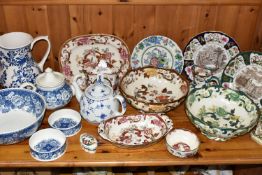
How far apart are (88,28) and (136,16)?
7.3 inches

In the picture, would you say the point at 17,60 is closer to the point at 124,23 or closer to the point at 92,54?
the point at 92,54

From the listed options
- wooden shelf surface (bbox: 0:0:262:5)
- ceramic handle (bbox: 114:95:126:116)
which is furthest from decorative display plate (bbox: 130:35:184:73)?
ceramic handle (bbox: 114:95:126:116)

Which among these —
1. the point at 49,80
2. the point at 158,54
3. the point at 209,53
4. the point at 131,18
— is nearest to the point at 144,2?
the point at 131,18

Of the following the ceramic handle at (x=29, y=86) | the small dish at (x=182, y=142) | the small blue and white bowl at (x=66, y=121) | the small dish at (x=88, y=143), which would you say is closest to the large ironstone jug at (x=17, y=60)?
the ceramic handle at (x=29, y=86)

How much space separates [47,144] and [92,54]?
0.40 metres

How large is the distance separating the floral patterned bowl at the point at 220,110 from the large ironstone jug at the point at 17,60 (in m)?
0.55

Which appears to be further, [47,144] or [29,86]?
[29,86]

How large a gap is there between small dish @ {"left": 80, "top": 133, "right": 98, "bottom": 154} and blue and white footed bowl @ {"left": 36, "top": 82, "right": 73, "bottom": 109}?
0.55 feet

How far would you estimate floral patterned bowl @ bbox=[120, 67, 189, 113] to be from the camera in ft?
4.07

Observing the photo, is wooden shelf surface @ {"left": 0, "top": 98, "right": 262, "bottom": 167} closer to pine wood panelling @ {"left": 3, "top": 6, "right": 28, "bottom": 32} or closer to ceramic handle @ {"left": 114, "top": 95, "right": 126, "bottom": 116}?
ceramic handle @ {"left": 114, "top": 95, "right": 126, "bottom": 116}

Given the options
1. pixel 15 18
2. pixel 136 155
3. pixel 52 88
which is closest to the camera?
pixel 136 155

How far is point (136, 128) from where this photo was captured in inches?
45.8

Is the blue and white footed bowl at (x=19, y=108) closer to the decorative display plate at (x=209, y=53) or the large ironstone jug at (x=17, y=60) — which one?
the large ironstone jug at (x=17, y=60)

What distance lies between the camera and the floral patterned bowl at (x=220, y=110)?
1.09m
